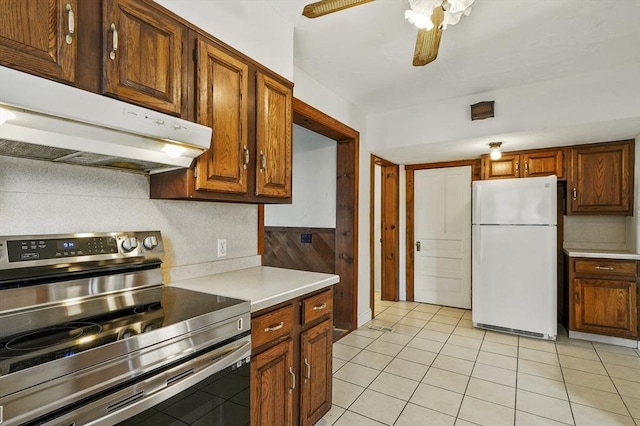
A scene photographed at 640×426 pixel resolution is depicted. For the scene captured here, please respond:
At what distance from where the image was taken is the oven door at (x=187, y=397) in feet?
2.92

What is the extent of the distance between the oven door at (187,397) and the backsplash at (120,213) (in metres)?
0.71

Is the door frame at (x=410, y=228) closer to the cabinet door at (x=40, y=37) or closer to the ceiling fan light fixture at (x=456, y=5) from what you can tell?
the ceiling fan light fixture at (x=456, y=5)

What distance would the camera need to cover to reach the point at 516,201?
3.42m

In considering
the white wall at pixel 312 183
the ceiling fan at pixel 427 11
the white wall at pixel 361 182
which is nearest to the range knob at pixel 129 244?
the ceiling fan at pixel 427 11

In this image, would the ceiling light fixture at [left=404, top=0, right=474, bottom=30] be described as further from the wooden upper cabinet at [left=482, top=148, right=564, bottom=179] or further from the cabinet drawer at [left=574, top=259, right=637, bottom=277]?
the cabinet drawer at [left=574, top=259, right=637, bottom=277]

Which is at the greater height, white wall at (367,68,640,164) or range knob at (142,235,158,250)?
white wall at (367,68,640,164)

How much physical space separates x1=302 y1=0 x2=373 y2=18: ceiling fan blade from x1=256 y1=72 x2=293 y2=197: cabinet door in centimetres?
48

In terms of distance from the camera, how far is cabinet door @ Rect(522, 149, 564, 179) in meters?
3.61

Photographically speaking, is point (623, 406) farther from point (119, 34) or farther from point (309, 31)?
point (119, 34)

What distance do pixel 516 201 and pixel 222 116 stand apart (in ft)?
10.3

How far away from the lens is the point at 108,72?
122 centimetres

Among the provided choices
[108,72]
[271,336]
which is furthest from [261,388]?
[108,72]

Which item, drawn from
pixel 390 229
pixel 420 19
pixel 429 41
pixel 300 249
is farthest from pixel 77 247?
pixel 390 229

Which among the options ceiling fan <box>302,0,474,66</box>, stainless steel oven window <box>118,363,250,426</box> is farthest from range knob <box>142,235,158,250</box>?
ceiling fan <box>302,0,474,66</box>
